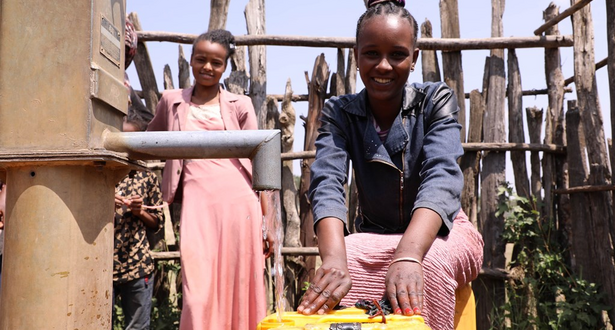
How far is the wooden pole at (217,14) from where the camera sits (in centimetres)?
527

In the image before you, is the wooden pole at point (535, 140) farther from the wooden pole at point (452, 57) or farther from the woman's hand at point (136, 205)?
the woman's hand at point (136, 205)

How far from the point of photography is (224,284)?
3695mm

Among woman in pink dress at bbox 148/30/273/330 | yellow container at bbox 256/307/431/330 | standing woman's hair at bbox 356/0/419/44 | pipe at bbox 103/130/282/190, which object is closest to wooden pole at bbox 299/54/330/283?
woman in pink dress at bbox 148/30/273/330

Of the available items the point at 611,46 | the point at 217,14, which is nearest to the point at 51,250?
the point at 611,46

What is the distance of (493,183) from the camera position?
514 centimetres

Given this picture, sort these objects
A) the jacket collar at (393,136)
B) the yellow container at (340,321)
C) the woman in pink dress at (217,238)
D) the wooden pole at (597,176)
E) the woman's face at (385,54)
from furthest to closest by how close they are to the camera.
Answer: the wooden pole at (597,176) → the woman in pink dress at (217,238) → the jacket collar at (393,136) → the woman's face at (385,54) → the yellow container at (340,321)

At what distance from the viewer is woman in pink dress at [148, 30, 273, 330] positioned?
3.62m

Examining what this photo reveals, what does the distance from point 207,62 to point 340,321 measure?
108 inches

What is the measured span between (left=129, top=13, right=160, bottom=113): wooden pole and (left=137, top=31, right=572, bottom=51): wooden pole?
0.16 meters

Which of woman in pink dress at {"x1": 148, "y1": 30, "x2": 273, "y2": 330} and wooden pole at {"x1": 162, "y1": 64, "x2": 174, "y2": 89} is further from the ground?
wooden pole at {"x1": 162, "y1": 64, "x2": 174, "y2": 89}

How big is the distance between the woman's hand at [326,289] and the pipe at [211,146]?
0.48 metres

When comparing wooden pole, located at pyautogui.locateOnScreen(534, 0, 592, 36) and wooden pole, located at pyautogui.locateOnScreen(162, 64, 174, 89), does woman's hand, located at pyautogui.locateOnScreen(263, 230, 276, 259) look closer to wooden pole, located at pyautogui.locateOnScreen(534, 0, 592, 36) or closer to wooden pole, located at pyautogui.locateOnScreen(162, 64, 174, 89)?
wooden pole, located at pyautogui.locateOnScreen(162, 64, 174, 89)

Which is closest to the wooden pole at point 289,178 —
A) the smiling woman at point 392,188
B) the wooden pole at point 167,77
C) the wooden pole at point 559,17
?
the wooden pole at point 167,77

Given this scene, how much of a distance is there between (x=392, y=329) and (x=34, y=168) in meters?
0.83
